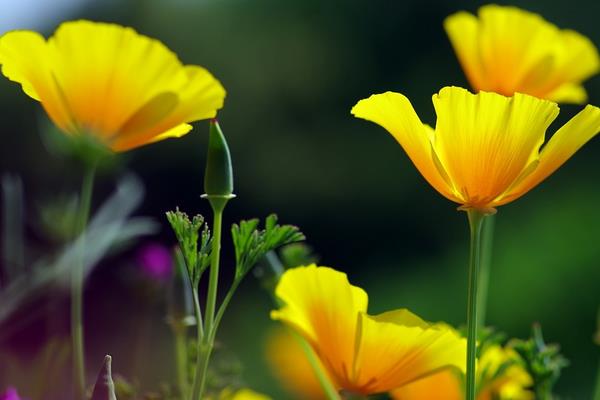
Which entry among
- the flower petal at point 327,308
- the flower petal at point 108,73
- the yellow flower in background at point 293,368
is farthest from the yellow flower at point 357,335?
the yellow flower in background at point 293,368

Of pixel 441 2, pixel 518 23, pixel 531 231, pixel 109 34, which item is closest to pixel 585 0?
pixel 441 2

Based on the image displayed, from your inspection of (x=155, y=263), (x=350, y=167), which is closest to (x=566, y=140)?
(x=155, y=263)

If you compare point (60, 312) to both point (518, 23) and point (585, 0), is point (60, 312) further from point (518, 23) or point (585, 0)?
point (585, 0)

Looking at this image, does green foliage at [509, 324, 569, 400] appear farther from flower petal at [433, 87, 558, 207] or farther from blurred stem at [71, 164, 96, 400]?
blurred stem at [71, 164, 96, 400]

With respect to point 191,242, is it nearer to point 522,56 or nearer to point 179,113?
point 179,113

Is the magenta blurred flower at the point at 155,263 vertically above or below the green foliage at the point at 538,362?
below

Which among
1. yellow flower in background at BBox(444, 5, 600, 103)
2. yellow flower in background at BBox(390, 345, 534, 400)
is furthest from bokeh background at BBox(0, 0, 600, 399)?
yellow flower in background at BBox(390, 345, 534, 400)

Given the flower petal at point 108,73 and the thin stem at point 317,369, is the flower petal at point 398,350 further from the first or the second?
the flower petal at point 108,73
